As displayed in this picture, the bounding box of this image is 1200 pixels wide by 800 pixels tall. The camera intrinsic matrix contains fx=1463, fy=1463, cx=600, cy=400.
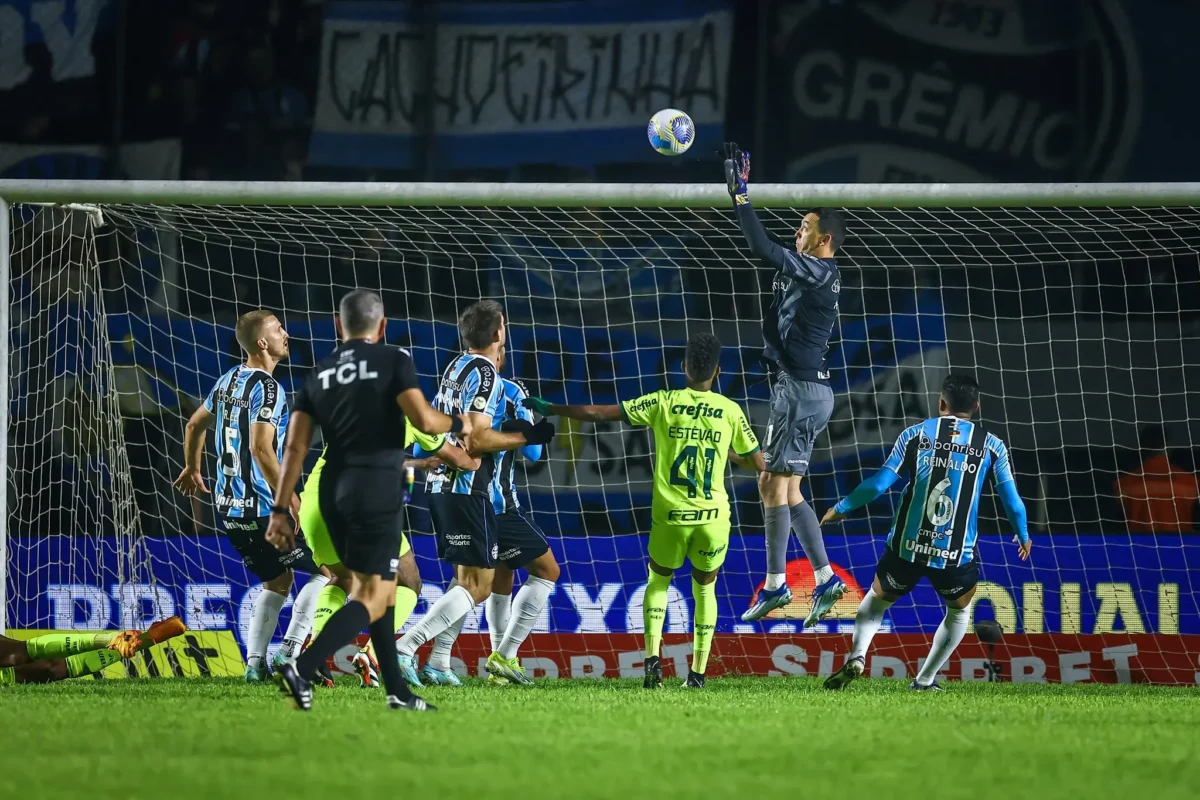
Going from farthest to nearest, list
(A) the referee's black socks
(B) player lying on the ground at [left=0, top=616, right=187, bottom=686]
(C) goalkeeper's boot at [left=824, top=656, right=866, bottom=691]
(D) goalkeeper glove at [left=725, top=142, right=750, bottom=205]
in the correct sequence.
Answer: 1. (C) goalkeeper's boot at [left=824, top=656, right=866, bottom=691]
2. (B) player lying on the ground at [left=0, top=616, right=187, bottom=686]
3. (D) goalkeeper glove at [left=725, top=142, right=750, bottom=205]
4. (A) the referee's black socks

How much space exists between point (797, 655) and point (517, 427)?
3655mm

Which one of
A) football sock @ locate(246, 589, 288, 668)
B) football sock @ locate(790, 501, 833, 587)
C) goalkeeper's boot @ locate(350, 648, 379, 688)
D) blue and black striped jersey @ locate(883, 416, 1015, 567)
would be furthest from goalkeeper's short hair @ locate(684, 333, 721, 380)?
football sock @ locate(246, 589, 288, 668)

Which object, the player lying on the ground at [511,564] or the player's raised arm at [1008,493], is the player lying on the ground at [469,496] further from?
the player's raised arm at [1008,493]

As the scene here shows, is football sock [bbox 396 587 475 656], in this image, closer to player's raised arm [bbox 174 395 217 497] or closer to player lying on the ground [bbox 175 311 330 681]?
player lying on the ground [bbox 175 311 330 681]

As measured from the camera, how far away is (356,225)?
→ 11.3m

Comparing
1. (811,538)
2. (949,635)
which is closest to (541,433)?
(811,538)

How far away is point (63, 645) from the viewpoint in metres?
8.36

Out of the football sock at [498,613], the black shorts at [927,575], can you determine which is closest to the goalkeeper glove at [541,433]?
the football sock at [498,613]

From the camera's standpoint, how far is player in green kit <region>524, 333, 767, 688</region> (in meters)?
8.46

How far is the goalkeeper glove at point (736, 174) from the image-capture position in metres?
8.21

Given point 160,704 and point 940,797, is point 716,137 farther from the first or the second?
point 940,797

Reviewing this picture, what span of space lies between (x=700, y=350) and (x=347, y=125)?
7901 millimetres

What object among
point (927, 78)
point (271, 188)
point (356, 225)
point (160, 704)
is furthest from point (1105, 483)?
point (160, 704)

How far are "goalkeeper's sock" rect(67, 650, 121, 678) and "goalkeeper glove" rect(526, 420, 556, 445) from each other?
2.93 metres
